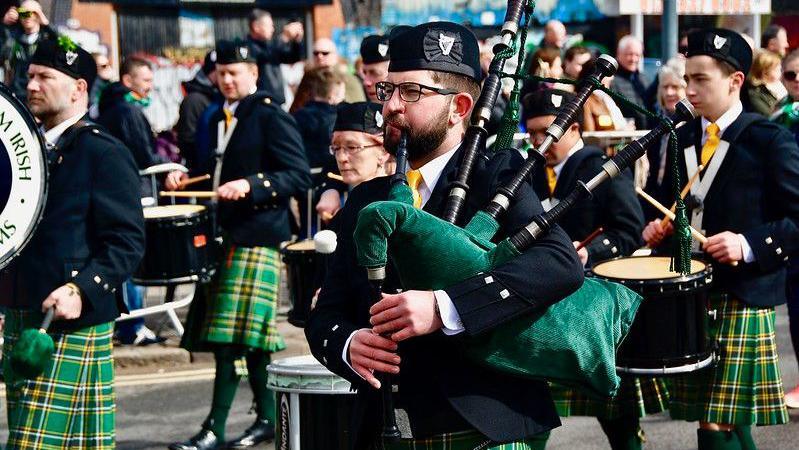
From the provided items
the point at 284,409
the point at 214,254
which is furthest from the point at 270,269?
the point at 284,409

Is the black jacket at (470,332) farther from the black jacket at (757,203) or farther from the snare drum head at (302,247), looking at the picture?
the snare drum head at (302,247)

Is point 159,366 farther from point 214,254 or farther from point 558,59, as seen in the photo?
point 558,59

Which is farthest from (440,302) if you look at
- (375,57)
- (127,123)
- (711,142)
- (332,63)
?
(332,63)

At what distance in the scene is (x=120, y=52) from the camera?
61.2 ft

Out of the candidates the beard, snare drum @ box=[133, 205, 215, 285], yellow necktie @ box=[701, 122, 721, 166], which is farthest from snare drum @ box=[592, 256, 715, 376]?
snare drum @ box=[133, 205, 215, 285]

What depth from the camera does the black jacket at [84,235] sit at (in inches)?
190

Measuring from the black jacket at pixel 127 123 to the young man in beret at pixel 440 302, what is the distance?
5937 mm

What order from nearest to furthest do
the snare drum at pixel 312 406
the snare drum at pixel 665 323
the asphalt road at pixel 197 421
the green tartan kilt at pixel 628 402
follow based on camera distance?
the snare drum at pixel 312 406 < the snare drum at pixel 665 323 < the green tartan kilt at pixel 628 402 < the asphalt road at pixel 197 421

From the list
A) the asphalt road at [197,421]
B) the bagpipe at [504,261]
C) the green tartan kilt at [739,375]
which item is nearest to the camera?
the bagpipe at [504,261]

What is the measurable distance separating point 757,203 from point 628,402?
2.97ft

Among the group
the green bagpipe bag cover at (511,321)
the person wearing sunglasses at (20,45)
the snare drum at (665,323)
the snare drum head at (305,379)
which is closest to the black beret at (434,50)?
the green bagpipe bag cover at (511,321)

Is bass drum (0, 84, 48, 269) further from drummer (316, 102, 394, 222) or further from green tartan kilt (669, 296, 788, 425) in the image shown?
green tartan kilt (669, 296, 788, 425)

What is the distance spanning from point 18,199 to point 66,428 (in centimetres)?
117

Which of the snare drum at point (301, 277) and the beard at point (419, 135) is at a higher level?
the beard at point (419, 135)
